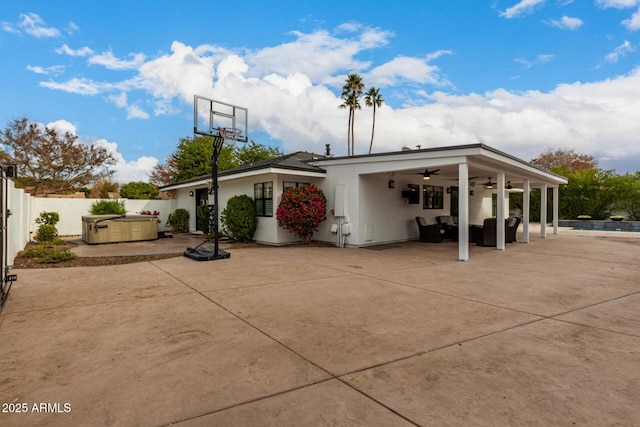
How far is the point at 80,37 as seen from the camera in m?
11.8

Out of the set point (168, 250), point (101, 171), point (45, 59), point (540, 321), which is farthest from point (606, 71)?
point (101, 171)

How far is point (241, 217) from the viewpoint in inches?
466

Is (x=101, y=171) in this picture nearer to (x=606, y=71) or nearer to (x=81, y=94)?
(x=81, y=94)

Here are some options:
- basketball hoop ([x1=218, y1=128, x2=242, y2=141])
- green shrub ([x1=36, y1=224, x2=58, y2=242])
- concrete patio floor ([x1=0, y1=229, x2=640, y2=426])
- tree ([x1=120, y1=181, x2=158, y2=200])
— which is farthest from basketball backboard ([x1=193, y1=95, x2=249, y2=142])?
tree ([x1=120, y1=181, x2=158, y2=200])

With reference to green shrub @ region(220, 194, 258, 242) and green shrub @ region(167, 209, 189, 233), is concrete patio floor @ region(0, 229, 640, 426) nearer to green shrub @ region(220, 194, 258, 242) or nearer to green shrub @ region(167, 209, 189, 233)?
green shrub @ region(220, 194, 258, 242)

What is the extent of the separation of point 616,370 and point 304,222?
28.8 feet

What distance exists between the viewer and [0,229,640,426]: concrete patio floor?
2.09 metres

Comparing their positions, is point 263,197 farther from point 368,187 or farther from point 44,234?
point 44,234

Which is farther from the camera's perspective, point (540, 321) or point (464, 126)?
point (464, 126)

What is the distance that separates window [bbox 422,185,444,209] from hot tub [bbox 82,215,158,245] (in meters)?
10.9

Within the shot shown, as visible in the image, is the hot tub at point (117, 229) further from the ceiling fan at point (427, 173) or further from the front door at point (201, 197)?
the ceiling fan at point (427, 173)

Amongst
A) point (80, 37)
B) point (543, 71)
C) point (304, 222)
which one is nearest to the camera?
point (304, 222)

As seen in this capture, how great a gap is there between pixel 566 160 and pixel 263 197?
3216 centimetres

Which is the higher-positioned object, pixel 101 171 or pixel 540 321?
pixel 101 171
